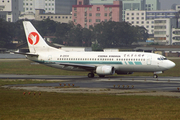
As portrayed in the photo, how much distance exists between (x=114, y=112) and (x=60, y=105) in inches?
199

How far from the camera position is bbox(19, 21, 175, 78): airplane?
53.1m

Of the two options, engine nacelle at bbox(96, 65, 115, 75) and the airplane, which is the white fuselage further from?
engine nacelle at bbox(96, 65, 115, 75)

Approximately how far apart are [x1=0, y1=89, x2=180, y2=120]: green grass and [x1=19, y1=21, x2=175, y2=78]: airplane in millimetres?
22845

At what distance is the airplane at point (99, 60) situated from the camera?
2090 inches

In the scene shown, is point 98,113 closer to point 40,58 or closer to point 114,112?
point 114,112

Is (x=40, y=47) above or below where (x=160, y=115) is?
above

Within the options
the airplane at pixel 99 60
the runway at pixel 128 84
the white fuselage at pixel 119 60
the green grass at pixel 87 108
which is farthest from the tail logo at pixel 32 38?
the green grass at pixel 87 108

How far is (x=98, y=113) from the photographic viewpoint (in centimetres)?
2244

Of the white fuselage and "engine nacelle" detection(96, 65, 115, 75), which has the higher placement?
the white fuselage

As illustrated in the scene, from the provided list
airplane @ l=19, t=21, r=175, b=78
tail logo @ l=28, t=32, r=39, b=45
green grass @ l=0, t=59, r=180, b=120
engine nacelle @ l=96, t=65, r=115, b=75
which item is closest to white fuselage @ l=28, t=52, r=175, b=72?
airplane @ l=19, t=21, r=175, b=78

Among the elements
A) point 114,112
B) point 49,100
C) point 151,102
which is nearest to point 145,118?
point 114,112

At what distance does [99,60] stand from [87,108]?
30.9 m

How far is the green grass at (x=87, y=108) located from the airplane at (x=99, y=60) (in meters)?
22.8

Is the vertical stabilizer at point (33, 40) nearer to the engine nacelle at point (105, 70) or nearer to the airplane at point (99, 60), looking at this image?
the airplane at point (99, 60)
